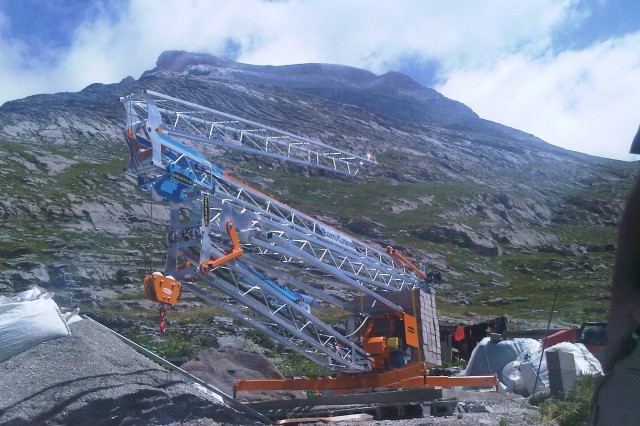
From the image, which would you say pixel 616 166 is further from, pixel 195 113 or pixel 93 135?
pixel 195 113

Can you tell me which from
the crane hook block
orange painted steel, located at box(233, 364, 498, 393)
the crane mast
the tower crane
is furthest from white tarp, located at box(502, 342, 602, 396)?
the crane hook block

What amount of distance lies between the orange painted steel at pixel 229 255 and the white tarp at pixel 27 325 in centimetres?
345

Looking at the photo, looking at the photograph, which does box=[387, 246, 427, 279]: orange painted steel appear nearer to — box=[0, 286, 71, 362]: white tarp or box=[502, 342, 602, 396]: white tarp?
box=[502, 342, 602, 396]: white tarp

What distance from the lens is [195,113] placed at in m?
16.9

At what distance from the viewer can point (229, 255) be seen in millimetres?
→ 14156

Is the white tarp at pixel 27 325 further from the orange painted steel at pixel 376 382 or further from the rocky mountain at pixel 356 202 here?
the rocky mountain at pixel 356 202

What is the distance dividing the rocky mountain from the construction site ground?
8710 millimetres

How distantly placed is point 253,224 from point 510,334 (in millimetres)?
12984

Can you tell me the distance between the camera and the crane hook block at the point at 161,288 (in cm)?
1307

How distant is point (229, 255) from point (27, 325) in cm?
443

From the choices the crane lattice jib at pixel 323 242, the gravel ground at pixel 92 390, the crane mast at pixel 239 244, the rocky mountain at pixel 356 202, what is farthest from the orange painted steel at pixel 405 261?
A: the gravel ground at pixel 92 390

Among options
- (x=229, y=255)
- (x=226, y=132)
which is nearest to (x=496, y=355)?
(x=229, y=255)

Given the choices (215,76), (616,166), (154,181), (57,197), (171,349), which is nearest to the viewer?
(154,181)

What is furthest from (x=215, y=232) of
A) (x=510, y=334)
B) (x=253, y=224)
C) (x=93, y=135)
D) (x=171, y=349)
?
(x=93, y=135)
